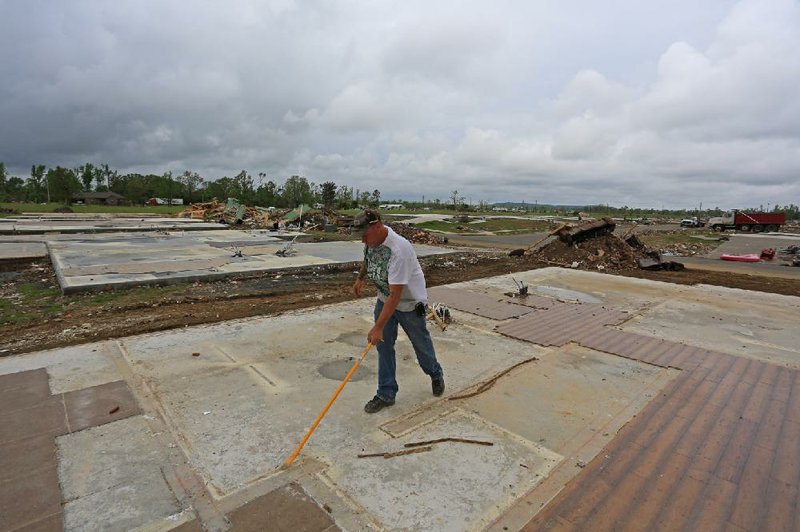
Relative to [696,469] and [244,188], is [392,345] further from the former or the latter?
[244,188]

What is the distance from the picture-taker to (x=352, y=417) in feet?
10.7

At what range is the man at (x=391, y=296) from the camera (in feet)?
10.3

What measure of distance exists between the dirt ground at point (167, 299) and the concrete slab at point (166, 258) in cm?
34

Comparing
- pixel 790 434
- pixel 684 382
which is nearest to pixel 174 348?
pixel 684 382

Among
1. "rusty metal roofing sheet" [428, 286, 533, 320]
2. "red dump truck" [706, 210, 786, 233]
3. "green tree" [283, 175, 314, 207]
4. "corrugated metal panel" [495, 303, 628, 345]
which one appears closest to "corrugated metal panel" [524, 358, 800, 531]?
"corrugated metal panel" [495, 303, 628, 345]

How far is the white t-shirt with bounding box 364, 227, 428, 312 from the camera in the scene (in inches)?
123

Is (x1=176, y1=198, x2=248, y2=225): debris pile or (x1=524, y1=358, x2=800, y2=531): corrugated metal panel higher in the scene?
(x1=176, y1=198, x2=248, y2=225): debris pile

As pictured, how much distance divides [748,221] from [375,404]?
4516cm

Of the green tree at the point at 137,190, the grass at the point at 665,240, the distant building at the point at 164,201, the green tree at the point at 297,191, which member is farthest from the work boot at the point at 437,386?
the green tree at the point at 137,190

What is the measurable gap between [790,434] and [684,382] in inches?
35.6

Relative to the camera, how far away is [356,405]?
3.45m

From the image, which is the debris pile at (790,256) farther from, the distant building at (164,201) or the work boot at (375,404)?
the distant building at (164,201)

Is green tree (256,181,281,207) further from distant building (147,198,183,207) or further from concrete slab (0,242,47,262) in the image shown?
concrete slab (0,242,47,262)

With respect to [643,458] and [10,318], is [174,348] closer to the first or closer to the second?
[10,318]
